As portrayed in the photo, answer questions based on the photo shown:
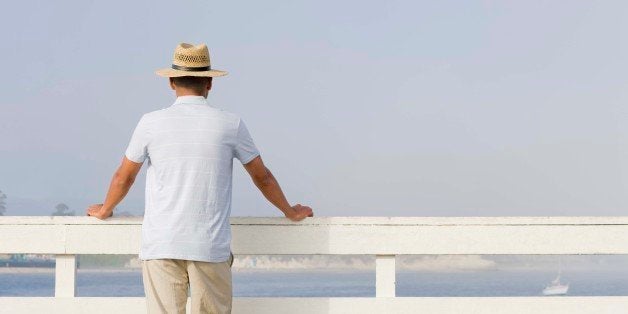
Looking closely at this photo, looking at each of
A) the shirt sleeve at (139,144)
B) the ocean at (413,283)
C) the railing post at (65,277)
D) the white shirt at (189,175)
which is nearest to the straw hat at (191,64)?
the white shirt at (189,175)

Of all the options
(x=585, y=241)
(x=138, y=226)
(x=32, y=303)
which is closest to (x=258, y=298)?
(x=138, y=226)

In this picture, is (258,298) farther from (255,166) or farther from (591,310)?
(591,310)

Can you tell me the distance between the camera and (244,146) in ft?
13.0

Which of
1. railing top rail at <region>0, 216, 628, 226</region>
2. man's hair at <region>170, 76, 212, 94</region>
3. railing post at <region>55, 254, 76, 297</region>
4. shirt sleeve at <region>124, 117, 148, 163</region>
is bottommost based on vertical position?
railing post at <region>55, 254, 76, 297</region>

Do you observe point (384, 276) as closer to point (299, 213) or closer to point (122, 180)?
point (299, 213)

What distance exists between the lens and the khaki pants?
392 centimetres

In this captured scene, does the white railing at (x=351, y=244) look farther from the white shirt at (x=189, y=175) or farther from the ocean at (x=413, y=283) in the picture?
the ocean at (x=413, y=283)

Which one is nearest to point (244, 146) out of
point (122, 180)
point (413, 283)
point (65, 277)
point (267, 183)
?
point (267, 183)

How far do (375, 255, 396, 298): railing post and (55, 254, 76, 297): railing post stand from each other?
4.52ft

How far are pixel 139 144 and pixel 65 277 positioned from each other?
3.02 ft

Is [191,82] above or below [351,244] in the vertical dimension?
above

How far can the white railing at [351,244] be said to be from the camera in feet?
14.6

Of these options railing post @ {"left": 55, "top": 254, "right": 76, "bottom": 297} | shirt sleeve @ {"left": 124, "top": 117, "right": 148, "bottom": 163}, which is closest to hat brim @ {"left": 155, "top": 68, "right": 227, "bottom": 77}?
shirt sleeve @ {"left": 124, "top": 117, "right": 148, "bottom": 163}

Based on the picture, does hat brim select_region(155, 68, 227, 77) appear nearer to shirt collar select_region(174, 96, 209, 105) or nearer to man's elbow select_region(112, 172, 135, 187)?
shirt collar select_region(174, 96, 209, 105)
